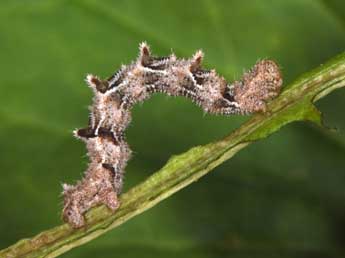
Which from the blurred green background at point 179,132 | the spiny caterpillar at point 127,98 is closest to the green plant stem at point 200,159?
the spiny caterpillar at point 127,98

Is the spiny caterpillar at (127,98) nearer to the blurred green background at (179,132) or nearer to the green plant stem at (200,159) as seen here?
the green plant stem at (200,159)

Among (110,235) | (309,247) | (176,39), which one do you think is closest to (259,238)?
(309,247)

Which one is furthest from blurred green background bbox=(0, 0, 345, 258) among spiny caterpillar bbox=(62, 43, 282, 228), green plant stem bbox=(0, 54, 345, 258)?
green plant stem bbox=(0, 54, 345, 258)

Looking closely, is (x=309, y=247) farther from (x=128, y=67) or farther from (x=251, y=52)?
(x=128, y=67)

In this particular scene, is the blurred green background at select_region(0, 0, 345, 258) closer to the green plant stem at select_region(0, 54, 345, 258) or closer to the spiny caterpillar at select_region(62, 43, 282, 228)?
the spiny caterpillar at select_region(62, 43, 282, 228)

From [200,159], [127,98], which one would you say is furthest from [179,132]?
[200,159]
